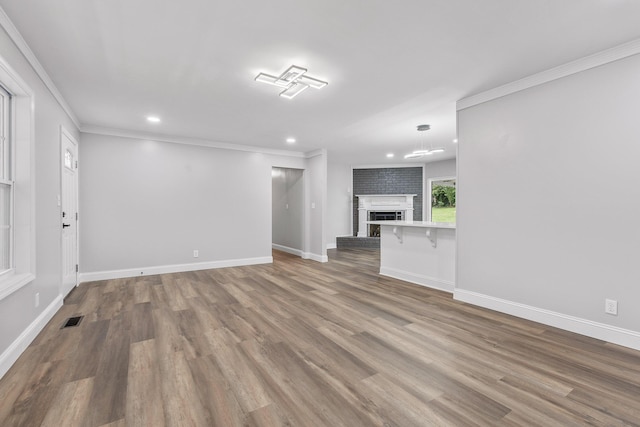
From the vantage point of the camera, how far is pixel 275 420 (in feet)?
5.21

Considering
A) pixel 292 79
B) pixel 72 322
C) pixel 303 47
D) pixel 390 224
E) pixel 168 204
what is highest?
pixel 303 47

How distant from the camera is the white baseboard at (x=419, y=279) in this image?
410 centimetres

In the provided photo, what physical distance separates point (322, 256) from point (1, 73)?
17.5 feet

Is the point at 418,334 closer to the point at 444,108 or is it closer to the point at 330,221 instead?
the point at 444,108

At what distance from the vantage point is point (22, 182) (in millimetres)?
2479

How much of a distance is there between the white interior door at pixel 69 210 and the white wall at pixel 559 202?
4.99 meters

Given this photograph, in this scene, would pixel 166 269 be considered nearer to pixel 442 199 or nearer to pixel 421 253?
pixel 421 253

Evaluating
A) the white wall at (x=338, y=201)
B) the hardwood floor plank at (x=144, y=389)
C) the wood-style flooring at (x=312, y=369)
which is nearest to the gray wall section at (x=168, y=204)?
the wood-style flooring at (x=312, y=369)

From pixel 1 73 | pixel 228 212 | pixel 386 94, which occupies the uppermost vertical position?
pixel 386 94

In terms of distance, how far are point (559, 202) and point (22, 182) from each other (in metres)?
4.82

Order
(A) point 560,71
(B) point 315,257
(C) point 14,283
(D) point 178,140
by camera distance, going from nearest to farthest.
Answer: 1. (C) point 14,283
2. (A) point 560,71
3. (D) point 178,140
4. (B) point 315,257

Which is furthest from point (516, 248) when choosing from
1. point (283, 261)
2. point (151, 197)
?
point (151, 197)

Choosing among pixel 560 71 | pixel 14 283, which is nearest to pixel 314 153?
pixel 560 71

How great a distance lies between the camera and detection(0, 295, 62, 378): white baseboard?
2057mm
